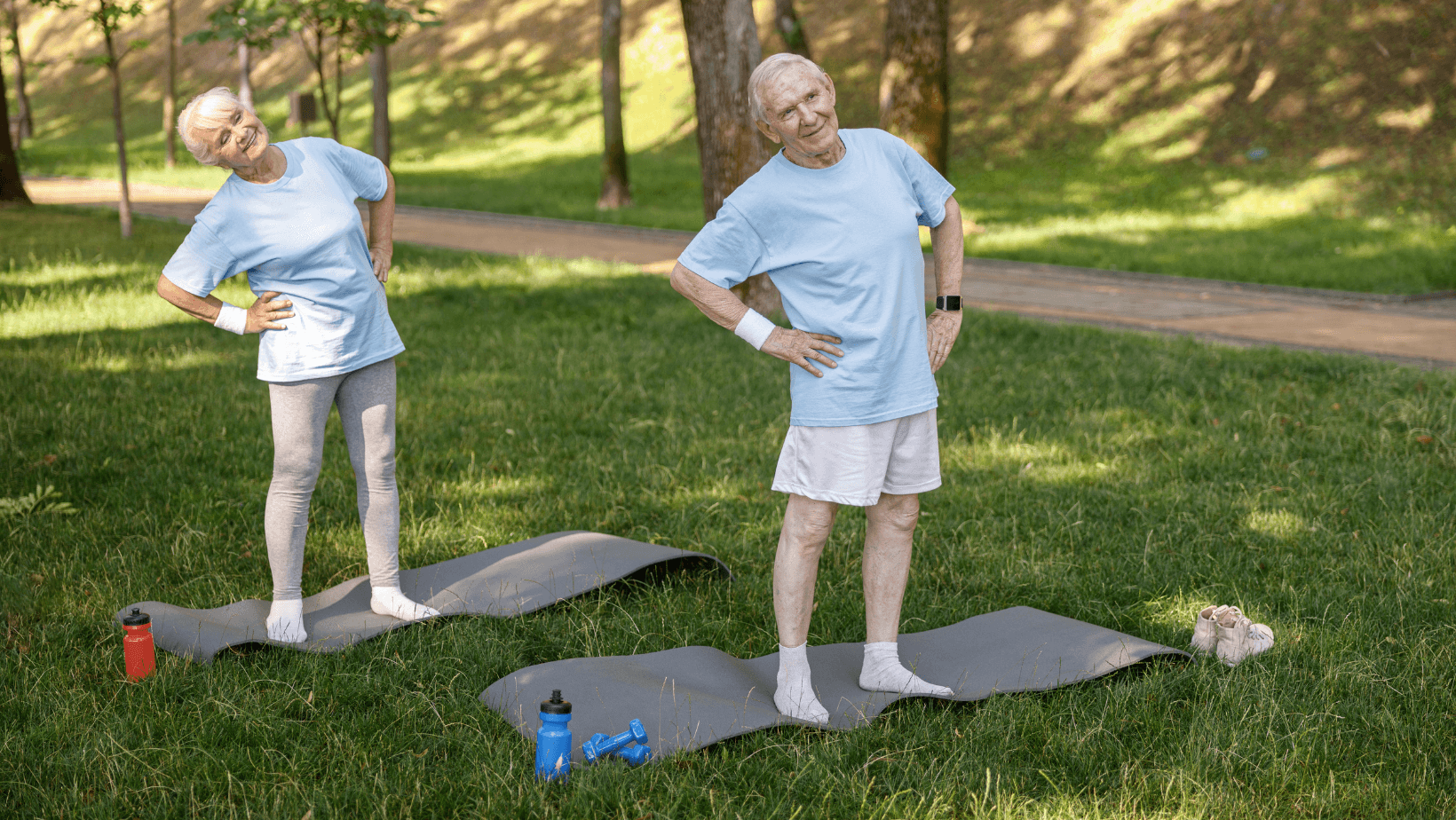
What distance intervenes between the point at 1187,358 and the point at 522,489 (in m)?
5.09

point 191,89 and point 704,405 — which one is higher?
point 191,89

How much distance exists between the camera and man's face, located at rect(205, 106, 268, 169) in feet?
12.7

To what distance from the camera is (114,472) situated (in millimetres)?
6430

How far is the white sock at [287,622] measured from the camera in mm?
4316

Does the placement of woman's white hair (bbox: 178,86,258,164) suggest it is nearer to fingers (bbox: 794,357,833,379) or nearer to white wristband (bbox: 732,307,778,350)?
white wristband (bbox: 732,307,778,350)

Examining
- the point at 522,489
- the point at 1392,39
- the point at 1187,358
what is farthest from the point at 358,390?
the point at 1392,39

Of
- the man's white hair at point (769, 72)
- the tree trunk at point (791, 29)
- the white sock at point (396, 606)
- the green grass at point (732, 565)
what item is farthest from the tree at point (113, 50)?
the man's white hair at point (769, 72)

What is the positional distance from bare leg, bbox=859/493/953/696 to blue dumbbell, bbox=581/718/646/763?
2.88 feet

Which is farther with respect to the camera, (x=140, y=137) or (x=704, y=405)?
(x=140, y=137)

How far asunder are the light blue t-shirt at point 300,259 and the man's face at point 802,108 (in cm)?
156

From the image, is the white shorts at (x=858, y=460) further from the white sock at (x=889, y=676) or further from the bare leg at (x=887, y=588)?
the white sock at (x=889, y=676)

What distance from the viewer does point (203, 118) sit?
151 inches

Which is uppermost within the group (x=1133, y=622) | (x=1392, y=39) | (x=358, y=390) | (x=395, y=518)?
(x=1392, y=39)

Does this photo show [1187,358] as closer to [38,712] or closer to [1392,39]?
[38,712]
